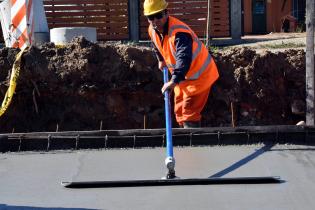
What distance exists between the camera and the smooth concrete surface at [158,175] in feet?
12.8

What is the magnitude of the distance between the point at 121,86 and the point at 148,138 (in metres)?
2.16

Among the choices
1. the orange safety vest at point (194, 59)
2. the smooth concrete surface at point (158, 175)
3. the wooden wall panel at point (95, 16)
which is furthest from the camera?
the wooden wall panel at point (95, 16)

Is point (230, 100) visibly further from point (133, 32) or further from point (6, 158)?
point (133, 32)

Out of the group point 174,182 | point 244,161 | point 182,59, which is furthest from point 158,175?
point 182,59

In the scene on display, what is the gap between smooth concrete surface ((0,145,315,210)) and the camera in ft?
12.8

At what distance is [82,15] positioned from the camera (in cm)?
1538

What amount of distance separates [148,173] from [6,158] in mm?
1471

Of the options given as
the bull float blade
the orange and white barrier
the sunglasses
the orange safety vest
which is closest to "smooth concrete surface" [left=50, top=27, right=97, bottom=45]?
the orange and white barrier

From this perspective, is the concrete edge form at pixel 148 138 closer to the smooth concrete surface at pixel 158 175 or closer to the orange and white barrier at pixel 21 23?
the smooth concrete surface at pixel 158 175

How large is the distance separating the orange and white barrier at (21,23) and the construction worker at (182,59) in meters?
4.02

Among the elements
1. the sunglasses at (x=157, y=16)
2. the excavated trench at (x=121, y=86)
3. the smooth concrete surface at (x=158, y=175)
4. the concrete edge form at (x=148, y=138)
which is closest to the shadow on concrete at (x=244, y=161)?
the smooth concrete surface at (x=158, y=175)

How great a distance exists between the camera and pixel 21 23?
9.32 meters

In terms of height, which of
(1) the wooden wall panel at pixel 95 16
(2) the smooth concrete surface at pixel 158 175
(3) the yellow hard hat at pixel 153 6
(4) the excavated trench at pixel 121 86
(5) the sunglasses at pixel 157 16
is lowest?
(2) the smooth concrete surface at pixel 158 175

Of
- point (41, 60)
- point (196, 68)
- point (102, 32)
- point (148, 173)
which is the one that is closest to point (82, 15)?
point (102, 32)
